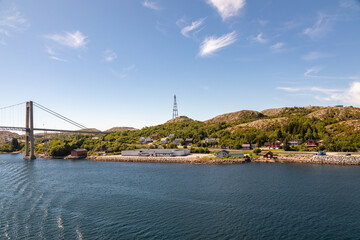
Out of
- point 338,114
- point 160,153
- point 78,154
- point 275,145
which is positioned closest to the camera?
point 160,153

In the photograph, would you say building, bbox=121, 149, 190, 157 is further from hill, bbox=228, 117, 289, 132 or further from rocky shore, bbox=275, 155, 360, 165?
hill, bbox=228, 117, 289, 132

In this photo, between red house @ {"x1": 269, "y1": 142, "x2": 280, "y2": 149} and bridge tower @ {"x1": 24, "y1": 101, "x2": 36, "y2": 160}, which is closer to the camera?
red house @ {"x1": 269, "y1": 142, "x2": 280, "y2": 149}

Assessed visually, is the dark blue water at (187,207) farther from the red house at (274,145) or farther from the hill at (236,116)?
the hill at (236,116)

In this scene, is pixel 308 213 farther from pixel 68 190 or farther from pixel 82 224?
pixel 68 190

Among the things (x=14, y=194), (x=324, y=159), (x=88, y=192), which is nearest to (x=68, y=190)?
(x=88, y=192)

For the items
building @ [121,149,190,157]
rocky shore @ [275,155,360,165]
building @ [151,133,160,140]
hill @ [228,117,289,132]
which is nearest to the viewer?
rocky shore @ [275,155,360,165]

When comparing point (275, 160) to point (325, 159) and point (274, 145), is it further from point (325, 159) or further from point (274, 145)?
point (274, 145)

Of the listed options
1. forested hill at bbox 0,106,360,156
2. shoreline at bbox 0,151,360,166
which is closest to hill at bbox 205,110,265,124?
forested hill at bbox 0,106,360,156

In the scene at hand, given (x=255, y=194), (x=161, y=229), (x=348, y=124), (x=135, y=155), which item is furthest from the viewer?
(x=348, y=124)

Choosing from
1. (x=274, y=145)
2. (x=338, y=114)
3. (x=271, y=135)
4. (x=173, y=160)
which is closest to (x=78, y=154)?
(x=173, y=160)
